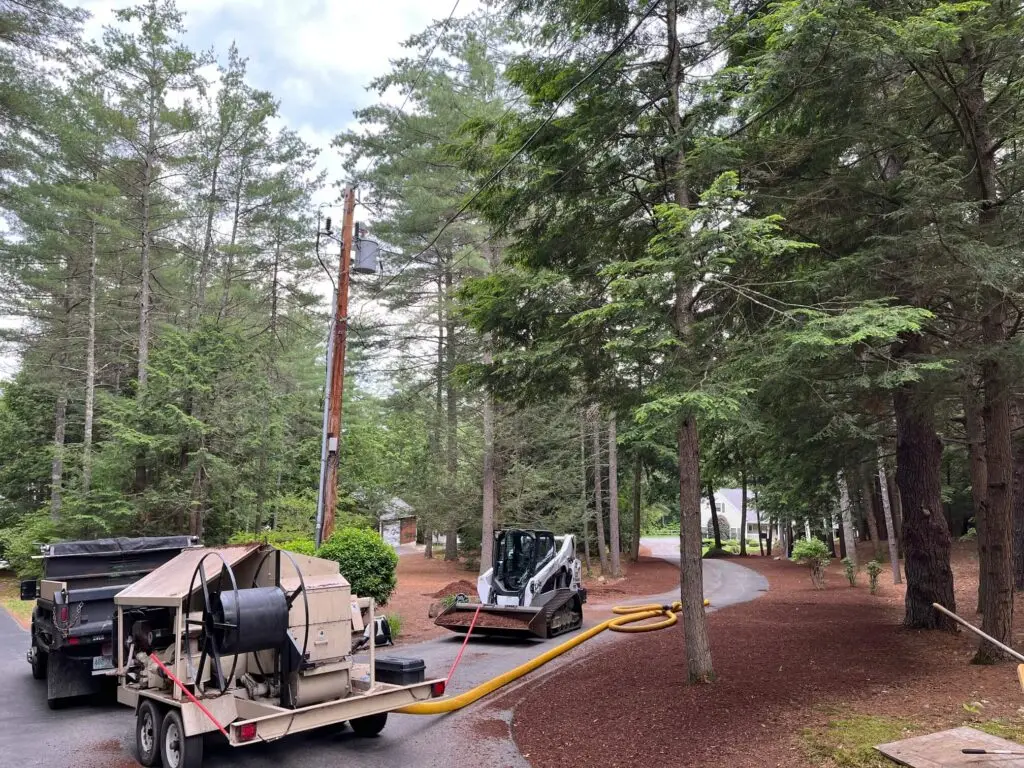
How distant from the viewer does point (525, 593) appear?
12.6 metres

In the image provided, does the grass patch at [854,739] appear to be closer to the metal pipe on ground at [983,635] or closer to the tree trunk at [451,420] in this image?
the metal pipe on ground at [983,635]

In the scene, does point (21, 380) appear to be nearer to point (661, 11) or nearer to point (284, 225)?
point (284, 225)

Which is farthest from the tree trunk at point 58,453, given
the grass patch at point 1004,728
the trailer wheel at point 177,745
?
the grass patch at point 1004,728

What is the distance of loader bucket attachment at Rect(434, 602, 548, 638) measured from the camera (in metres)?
11.6

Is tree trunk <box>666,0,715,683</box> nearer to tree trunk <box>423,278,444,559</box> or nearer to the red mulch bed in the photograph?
the red mulch bed

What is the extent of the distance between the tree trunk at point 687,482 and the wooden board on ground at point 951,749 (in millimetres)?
2559

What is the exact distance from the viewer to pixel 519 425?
2072 cm

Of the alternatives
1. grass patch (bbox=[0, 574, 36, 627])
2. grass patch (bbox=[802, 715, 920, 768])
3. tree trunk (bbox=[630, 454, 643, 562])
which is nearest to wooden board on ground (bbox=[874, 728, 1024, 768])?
grass patch (bbox=[802, 715, 920, 768])

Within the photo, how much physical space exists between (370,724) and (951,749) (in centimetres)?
468

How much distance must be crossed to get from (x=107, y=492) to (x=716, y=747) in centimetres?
1840

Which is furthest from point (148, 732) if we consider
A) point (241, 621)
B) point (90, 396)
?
point (90, 396)

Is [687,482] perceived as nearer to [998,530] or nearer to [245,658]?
[998,530]

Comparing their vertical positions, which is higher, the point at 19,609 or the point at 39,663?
the point at 39,663

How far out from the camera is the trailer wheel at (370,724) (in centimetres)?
628
